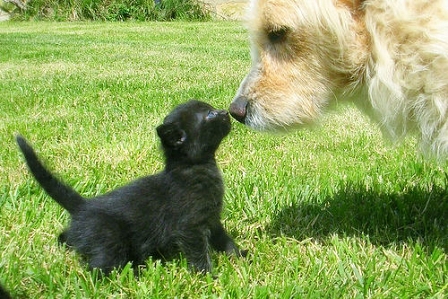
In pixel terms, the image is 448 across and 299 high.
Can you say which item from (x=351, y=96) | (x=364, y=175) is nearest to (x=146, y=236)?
(x=351, y=96)

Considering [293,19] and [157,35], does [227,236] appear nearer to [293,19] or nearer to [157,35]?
[293,19]

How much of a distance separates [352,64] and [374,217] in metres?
0.94

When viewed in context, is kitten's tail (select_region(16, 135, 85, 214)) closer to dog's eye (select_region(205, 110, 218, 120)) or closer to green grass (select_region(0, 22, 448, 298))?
green grass (select_region(0, 22, 448, 298))

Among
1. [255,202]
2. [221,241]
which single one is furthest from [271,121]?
[255,202]

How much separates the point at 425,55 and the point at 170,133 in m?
1.13

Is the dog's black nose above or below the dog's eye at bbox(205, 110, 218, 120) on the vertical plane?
above

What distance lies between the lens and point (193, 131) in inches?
→ 101

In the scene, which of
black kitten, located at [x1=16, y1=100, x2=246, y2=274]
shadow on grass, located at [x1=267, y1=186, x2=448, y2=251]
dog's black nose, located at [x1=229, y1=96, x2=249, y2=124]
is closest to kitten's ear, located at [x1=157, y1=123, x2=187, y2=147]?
black kitten, located at [x1=16, y1=100, x2=246, y2=274]

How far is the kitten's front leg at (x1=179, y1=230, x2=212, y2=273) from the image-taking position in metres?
2.39

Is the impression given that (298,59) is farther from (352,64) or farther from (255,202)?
(255,202)

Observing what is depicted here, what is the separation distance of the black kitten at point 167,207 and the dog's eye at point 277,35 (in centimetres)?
45

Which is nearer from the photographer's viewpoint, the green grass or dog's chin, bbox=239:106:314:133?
the green grass

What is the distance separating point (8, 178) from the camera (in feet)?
11.4

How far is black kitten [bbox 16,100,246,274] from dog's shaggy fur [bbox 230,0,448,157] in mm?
237
